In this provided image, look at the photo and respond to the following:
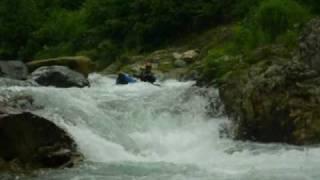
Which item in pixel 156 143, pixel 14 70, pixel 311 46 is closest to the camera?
pixel 156 143

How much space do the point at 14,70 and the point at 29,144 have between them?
1351cm

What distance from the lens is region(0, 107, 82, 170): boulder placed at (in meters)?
13.8

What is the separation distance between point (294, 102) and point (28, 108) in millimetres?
6030

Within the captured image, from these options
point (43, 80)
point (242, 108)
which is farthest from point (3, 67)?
point (242, 108)

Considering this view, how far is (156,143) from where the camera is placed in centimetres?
1644

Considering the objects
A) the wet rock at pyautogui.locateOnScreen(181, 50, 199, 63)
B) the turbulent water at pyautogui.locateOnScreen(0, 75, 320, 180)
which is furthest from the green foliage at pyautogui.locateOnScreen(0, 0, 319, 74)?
the turbulent water at pyautogui.locateOnScreen(0, 75, 320, 180)

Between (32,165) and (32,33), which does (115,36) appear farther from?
(32,165)

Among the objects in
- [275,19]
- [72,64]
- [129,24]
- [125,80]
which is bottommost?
[125,80]

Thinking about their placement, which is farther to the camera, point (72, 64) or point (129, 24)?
point (129, 24)

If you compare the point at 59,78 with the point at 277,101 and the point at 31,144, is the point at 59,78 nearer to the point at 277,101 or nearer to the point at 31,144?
the point at 277,101

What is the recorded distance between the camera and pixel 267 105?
1636cm

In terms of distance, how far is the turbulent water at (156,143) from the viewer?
1285 centimetres

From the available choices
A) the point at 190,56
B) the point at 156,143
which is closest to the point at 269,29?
the point at 190,56

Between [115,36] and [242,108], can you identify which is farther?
[115,36]
